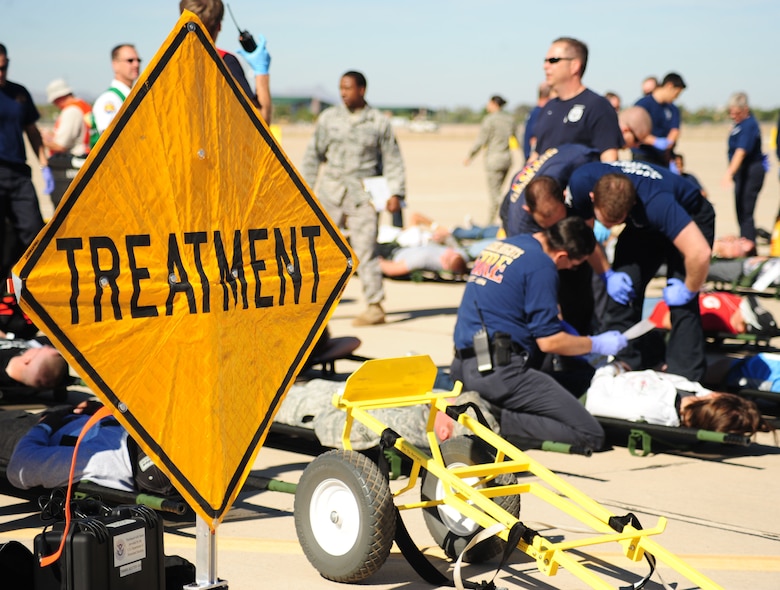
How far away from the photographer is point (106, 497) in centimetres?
447

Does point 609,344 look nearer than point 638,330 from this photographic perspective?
Yes

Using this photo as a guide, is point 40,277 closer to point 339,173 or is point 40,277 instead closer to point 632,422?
point 632,422

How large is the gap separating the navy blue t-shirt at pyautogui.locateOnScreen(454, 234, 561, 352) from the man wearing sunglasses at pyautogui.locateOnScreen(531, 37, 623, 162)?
2182mm

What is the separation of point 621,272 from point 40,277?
519 centimetres

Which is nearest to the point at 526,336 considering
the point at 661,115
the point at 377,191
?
the point at 377,191

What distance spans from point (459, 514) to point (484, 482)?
248 millimetres

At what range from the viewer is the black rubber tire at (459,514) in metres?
4.26

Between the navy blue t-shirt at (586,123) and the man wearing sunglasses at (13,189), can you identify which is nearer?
the navy blue t-shirt at (586,123)

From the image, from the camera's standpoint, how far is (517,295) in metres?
5.93

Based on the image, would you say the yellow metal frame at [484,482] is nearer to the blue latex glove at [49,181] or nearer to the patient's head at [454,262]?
the blue latex glove at [49,181]

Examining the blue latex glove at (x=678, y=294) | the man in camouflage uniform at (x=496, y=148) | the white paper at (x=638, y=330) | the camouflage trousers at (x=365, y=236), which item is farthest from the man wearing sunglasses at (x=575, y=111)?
the man in camouflage uniform at (x=496, y=148)

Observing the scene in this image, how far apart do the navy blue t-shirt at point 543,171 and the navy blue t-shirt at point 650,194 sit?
10.4 inches

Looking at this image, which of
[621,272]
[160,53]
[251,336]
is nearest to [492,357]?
[621,272]

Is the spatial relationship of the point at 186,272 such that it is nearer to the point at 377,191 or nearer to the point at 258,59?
the point at 258,59
